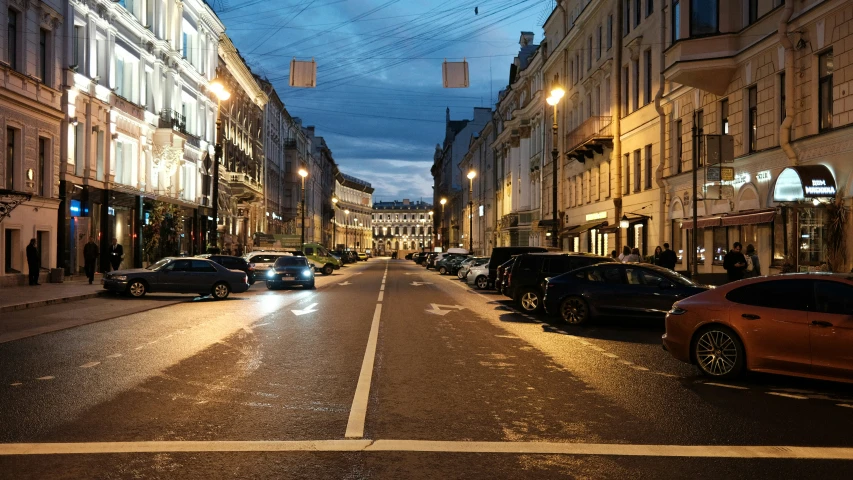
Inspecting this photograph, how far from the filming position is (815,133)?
2141 cm

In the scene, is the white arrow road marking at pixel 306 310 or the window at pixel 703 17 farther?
the window at pixel 703 17

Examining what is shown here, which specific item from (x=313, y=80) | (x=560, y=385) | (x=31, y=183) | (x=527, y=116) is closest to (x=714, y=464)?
(x=560, y=385)

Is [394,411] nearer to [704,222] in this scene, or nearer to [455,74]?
[455,74]

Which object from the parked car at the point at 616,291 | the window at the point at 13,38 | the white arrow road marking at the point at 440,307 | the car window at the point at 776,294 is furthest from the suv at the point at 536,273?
the window at the point at 13,38

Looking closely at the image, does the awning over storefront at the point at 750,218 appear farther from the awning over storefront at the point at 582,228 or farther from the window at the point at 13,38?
the window at the point at 13,38

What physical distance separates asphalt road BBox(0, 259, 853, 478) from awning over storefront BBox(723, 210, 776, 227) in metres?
9.69

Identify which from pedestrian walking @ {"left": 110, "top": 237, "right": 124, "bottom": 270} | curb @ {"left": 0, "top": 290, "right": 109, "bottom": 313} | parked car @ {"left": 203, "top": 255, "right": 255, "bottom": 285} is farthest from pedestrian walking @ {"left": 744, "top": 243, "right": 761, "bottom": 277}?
pedestrian walking @ {"left": 110, "top": 237, "right": 124, "bottom": 270}

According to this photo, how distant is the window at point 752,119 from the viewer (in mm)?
25172

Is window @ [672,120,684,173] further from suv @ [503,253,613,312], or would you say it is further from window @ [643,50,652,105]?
suv @ [503,253,613,312]

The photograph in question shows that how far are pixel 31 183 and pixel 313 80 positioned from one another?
11.6 meters

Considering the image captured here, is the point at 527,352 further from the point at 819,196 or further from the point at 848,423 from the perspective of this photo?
the point at 819,196

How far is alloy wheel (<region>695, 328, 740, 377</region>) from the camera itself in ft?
34.6

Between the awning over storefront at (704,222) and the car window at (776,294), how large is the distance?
17185mm

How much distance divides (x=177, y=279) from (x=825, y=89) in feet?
63.3
